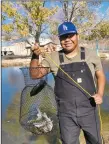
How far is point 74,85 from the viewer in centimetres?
279

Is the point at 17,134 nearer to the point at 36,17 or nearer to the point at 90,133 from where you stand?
the point at 90,133

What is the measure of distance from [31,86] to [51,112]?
459 millimetres

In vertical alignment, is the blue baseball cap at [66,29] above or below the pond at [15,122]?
above

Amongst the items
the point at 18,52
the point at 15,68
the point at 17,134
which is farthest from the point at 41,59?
the point at 18,52

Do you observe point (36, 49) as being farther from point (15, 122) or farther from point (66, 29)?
point (15, 122)

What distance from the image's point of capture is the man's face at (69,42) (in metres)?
2.82

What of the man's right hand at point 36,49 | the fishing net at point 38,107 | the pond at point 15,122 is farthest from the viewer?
the pond at point 15,122

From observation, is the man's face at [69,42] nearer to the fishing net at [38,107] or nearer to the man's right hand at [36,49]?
the man's right hand at [36,49]

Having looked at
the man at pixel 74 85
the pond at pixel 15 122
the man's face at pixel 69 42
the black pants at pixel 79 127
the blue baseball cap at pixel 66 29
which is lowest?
the pond at pixel 15 122

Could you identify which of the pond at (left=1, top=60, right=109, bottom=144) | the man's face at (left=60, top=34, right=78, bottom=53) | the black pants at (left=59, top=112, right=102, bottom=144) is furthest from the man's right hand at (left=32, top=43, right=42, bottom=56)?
the pond at (left=1, top=60, right=109, bottom=144)

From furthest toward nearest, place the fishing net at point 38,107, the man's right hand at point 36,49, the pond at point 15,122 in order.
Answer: the pond at point 15,122
the fishing net at point 38,107
the man's right hand at point 36,49

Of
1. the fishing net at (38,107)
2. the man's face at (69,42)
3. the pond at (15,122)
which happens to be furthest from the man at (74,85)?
the pond at (15,122)

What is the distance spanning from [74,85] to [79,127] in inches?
15.9

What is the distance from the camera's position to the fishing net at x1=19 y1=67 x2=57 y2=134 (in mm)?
3756
